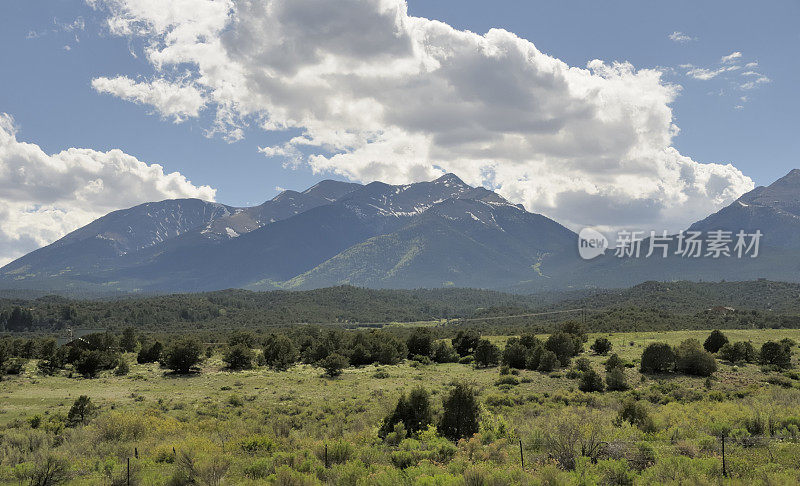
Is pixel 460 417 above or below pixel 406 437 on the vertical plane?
above

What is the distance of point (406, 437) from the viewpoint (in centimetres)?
2209

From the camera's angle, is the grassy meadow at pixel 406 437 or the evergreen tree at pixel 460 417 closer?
the grassy meadow at pixel 406 437

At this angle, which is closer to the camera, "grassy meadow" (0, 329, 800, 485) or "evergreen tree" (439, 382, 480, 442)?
"grassy meadow" (0, 329, 800, 485)

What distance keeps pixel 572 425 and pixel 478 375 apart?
1152 inches

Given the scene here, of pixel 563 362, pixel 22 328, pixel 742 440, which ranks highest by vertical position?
pixel 742 440

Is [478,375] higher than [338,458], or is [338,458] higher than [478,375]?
[338,458]

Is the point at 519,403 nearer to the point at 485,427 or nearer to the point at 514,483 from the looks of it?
the point at 485,427

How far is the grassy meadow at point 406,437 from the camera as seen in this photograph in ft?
47.6

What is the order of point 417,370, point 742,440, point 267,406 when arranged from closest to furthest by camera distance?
point 742,440 < point 267,406 < point 417,370

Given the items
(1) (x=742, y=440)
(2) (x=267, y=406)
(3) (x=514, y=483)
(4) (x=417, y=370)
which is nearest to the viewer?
(3) (x=514, y=483)

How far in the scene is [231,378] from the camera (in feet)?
162

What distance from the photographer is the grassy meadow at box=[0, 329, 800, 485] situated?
14516 mm

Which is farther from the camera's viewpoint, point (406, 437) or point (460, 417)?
point (460, 417)

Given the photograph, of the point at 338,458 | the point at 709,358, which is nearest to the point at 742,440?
the point at 338,458
